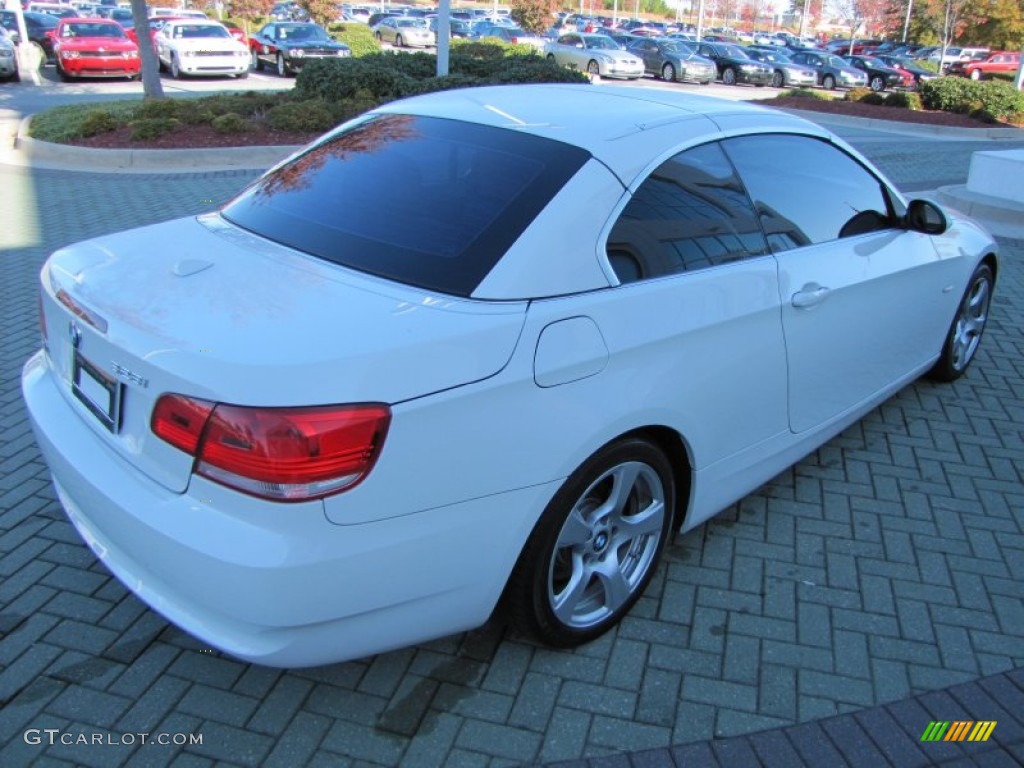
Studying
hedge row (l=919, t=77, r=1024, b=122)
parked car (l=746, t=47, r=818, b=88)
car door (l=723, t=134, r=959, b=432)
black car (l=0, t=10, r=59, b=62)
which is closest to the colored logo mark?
car door (l=723, t=134, r=959, b=432)

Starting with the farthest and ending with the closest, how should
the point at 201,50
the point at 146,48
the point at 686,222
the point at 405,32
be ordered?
1. the point at 405,32
2. the point at 201,50
3. the point at 146,48
4. the point at 686,222

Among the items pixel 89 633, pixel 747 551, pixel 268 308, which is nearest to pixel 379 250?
pixel 268 308

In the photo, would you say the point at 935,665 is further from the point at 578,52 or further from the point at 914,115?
the point at 578,52

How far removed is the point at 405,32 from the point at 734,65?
1401 cm

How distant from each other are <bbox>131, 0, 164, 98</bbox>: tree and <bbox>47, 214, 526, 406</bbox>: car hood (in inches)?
479

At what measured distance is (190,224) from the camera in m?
3.15

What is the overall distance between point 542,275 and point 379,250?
55 cm

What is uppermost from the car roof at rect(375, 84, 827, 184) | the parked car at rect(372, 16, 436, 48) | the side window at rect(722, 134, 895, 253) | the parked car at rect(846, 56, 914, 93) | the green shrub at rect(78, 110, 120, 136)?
the car roof at rect(375, 84, 827, 184)

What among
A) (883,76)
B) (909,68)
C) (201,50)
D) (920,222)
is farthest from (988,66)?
(920,222)

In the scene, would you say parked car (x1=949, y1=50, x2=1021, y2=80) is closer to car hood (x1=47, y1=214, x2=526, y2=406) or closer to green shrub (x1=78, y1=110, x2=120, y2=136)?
green shrub (x1=78, y1=110, x2=120, y2=136)

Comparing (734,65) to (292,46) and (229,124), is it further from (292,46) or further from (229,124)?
(229,124)

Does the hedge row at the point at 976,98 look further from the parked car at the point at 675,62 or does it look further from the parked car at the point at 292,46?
the parked car at the point at 292,46

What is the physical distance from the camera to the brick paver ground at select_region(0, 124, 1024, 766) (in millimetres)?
2461

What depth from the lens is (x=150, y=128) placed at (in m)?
11.5
